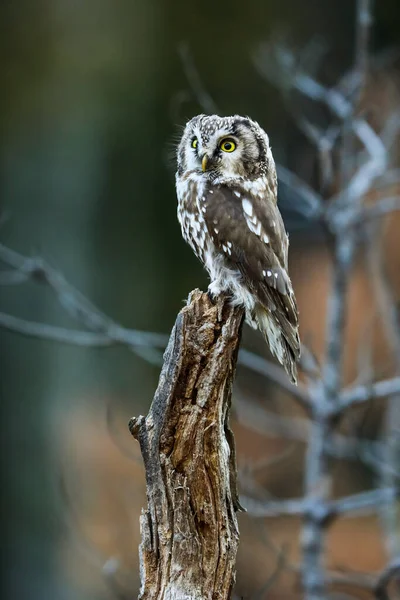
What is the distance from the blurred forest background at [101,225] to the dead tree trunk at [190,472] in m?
3.97

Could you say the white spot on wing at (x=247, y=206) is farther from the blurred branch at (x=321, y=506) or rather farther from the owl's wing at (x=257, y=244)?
the blurred branch at (x=321, y=506)

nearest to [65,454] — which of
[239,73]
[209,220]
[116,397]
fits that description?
[116,397]

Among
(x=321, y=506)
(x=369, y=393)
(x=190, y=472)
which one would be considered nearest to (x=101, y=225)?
(x=321, y=506)

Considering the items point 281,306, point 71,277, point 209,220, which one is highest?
point 71,277

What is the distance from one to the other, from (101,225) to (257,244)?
167 inches

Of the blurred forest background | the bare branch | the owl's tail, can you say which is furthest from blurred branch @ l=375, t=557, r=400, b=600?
the blurred forest background

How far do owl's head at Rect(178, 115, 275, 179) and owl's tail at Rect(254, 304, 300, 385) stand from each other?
18.1 inches

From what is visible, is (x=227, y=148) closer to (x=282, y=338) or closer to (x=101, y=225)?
(x=282, y=338)

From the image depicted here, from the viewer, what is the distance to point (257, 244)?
2.68 metres

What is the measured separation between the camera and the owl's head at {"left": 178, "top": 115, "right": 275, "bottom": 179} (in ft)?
8.98

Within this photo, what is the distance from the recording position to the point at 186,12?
6.60 metres

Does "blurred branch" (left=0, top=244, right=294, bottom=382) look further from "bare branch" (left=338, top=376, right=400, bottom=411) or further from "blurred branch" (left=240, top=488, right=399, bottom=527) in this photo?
"blurred branch" (left=240, top=488, right=399, bottom=527)

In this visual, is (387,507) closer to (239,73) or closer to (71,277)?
(71,277)

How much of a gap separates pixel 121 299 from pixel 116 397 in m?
0.75
